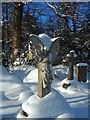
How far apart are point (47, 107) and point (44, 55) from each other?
3.13 feet

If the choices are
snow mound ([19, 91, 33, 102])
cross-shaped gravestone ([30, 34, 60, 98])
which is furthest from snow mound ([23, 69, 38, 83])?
cross-shaped gravestone ([30, 34, 60, 98])

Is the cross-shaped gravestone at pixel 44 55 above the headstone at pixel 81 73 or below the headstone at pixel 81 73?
above

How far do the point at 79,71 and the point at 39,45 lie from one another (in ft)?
21.7

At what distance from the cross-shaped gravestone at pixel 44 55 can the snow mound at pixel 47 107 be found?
0.80 feet

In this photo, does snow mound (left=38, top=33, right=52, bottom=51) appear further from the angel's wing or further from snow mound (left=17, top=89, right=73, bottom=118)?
snow mound (left=17, top=89, right=73, bottom=118)

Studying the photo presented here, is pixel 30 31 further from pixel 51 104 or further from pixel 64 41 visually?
pixel 51 104

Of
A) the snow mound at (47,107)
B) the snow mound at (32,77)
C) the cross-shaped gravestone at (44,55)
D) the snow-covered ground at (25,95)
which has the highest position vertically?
the cross-shaped gravestone at (44,55)

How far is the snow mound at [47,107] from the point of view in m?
5.07

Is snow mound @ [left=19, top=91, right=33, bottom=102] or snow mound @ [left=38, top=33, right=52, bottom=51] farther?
snow mound @ [left=19, top=91, right=33, bottom=102]

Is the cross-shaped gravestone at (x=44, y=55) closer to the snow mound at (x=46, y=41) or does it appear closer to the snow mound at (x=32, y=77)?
the snow mound at (x=46, y=41)

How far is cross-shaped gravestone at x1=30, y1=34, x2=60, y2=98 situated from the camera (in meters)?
5.47

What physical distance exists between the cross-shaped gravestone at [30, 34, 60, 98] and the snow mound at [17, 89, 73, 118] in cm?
24

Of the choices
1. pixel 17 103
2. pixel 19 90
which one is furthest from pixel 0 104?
pixel 19 90

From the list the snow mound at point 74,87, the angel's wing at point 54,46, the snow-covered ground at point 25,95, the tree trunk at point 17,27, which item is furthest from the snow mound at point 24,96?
the tree trunk at point 17,27
